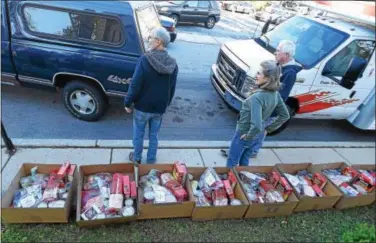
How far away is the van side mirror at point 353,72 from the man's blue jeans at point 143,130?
136 inches

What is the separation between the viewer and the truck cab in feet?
15.8

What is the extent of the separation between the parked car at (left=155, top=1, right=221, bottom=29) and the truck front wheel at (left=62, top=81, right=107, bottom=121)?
366 inches

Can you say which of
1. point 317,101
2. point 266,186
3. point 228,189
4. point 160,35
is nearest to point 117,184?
point 228,189

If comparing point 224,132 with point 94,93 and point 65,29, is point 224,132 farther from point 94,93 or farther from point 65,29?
point 65,29

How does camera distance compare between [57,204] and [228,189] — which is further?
[228,189]

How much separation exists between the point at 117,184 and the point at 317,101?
389 centimetres

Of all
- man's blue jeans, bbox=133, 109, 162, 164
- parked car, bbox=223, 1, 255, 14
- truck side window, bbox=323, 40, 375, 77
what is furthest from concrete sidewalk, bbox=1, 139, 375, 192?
parked car, bbox=223, 1, 255, 14

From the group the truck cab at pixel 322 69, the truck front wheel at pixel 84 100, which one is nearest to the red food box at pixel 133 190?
the truck front wheel at pixel 84 100

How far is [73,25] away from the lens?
166 inches

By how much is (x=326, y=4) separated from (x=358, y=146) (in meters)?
2.93

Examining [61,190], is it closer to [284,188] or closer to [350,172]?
[284,188]

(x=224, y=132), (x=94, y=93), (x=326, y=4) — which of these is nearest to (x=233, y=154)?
(x=224, y=132)

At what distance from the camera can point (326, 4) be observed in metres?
5.68

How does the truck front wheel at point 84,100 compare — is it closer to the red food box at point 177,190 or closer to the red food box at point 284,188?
the red food box at point 177,190
